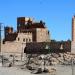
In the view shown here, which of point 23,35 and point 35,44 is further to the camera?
point 23,35

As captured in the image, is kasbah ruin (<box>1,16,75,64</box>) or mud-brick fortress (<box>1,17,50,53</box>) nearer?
kasbah ruin (<box>1,16,75,64</box>)

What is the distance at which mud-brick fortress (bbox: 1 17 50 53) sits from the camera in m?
74.3

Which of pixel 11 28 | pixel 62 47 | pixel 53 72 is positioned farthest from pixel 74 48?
pixel 53 72

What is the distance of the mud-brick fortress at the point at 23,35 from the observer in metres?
74.3

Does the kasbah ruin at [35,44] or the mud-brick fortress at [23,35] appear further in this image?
the mud-brick fortress at [23,35]

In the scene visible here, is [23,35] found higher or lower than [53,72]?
higher

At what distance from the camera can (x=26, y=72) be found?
150ft

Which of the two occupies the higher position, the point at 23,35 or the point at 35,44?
the point at 23,35

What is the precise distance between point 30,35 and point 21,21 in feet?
32.2

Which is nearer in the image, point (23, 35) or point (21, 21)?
point (23, 35)

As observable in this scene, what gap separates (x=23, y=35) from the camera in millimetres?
82875

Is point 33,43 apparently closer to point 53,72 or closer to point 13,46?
point 13,46

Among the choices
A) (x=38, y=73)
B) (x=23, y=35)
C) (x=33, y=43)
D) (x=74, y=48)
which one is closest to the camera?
(x=38, y=73)

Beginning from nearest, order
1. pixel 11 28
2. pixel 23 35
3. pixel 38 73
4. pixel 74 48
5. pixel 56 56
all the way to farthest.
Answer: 1. pixel 38 73
2. pixel 56 56
3. pixel 74 48
4. pixel 23 35
5. pixel 11 28
